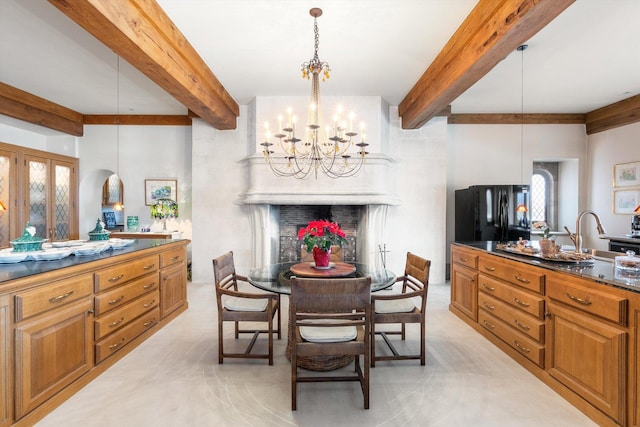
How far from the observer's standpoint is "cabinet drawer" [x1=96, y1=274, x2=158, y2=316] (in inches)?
91.9

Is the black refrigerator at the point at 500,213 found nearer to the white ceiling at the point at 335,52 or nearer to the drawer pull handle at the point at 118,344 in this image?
the white ceiling at the point at 335,52

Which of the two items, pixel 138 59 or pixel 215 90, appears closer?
pixel 138 59

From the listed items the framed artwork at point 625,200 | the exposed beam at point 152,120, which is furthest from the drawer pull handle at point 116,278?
the framed artwork at point 625,200

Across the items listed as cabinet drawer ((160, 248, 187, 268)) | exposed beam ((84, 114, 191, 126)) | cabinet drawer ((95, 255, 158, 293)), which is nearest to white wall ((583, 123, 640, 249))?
cabinet drawer ((160, 248, 187, 268))

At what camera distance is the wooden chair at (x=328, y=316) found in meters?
1.88

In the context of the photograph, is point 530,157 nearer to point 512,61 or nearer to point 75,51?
point 512,61

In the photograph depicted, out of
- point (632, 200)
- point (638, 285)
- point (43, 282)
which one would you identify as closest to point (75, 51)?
point (43, 282)

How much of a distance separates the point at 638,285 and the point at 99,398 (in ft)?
10.3

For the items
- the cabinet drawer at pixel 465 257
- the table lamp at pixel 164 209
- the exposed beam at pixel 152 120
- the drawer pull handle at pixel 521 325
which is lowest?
the drawer pull handle at pixel 521 325

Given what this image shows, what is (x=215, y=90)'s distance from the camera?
13.3ft

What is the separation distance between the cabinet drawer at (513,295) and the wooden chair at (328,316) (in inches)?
50.3

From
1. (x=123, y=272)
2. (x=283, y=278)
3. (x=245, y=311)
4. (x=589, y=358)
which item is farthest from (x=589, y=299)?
(x=123, y=272)

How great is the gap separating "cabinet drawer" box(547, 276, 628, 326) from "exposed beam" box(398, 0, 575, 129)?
66.7 inches

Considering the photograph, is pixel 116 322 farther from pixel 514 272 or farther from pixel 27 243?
pixel 514 272
